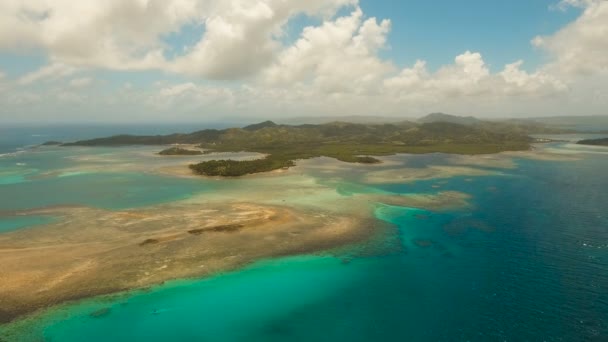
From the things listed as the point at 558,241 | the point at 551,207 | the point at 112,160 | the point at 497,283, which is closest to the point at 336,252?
the point at 497,283

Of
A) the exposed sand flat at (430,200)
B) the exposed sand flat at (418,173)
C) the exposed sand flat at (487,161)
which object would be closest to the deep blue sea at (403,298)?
the exposed sand flat at (430,200)

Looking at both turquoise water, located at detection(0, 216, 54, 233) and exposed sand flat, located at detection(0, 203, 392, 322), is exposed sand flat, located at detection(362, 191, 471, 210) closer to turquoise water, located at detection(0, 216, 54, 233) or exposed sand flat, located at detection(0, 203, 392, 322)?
exposed sand flat, located at detection(0, 203, 392, 322)

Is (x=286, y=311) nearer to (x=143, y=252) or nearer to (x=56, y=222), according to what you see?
(x=143, y=252)

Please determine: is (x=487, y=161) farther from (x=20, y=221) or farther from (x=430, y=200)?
(x=20, y=221)

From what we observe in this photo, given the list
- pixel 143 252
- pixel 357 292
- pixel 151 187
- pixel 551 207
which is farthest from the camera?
pixel 151 187

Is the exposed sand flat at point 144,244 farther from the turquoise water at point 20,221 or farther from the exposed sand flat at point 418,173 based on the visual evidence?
the exposed sand flat at point 418,173

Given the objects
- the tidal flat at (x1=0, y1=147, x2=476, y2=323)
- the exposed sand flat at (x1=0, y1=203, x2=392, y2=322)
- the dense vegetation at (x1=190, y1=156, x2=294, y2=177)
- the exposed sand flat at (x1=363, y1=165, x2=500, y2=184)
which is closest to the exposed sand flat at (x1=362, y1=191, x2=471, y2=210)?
the tidal flat at (x1=0, y1=147, x2=476, y2=323)
